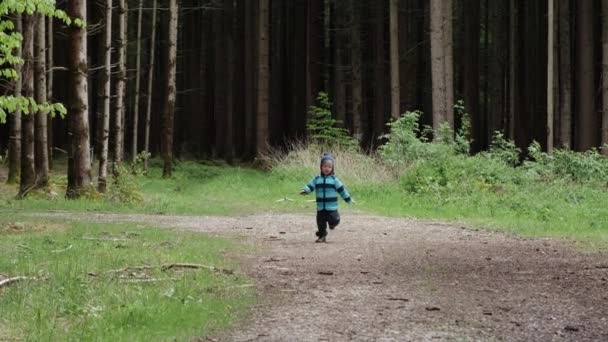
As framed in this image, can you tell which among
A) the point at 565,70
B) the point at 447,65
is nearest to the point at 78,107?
the point at 447,65

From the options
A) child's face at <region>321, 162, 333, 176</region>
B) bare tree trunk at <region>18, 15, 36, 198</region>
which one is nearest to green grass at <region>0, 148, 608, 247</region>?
bare tree trunk at <region>18, 15, 36, 198</region>

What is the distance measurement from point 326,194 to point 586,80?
65.3ft

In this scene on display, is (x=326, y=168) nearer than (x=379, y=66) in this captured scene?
Yes

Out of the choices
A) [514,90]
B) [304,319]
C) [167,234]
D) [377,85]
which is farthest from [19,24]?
[514,90]

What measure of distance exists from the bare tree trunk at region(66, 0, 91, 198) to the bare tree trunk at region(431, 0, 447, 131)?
11.4 m

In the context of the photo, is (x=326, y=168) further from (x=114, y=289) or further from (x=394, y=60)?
(x=394, y=60)

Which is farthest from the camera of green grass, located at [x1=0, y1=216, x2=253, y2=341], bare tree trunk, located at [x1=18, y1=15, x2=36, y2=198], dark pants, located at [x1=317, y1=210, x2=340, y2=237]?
bare tree trunk, located at [x1=18, y1=15, x2=36, y2=198]

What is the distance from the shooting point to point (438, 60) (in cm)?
2256

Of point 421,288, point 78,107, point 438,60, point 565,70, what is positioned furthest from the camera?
point 565,70

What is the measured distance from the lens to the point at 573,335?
511cm

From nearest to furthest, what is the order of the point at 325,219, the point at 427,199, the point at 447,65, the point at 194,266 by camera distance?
the point at 194,266, the point at 325,219, the point at 427,199, the point at 447,65

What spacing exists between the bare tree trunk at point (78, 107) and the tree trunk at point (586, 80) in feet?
62.3

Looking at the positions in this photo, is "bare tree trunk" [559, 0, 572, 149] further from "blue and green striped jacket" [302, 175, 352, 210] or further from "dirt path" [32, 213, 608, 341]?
"blue and green striped jacket" [302, 175, 352, 210]

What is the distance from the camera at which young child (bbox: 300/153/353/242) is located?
33.6ft
